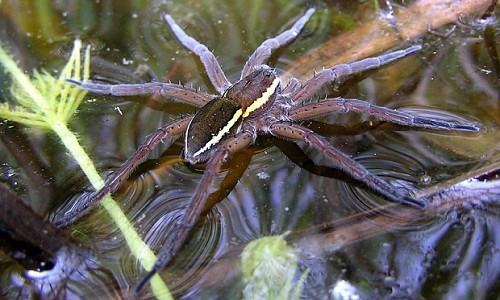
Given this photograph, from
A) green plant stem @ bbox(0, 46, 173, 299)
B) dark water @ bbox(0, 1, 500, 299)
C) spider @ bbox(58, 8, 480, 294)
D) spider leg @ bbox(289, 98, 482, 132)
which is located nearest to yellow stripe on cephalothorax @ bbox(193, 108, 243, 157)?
spider @ bbox(58, 8, 480, 294)

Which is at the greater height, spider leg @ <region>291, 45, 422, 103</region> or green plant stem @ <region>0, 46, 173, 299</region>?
green plant stem @ <region>0, 46, 173, 299</region>

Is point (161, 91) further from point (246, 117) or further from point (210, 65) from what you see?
point (246, 117)

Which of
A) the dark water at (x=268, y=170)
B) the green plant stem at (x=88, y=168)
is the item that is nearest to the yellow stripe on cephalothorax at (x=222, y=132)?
the dark water at (x=268, y=170)

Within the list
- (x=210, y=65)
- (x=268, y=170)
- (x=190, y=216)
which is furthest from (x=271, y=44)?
(x=190, y=216)

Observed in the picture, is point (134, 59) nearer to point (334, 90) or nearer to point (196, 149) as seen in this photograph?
point (196, 149)

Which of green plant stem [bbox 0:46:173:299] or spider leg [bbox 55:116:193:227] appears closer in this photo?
green plant stem [bbox 0:46:173:299]

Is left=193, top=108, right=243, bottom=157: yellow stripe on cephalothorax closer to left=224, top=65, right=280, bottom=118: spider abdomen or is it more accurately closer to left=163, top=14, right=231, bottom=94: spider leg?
left=224, top=65, right=280, bottom=118: spider abdomen
